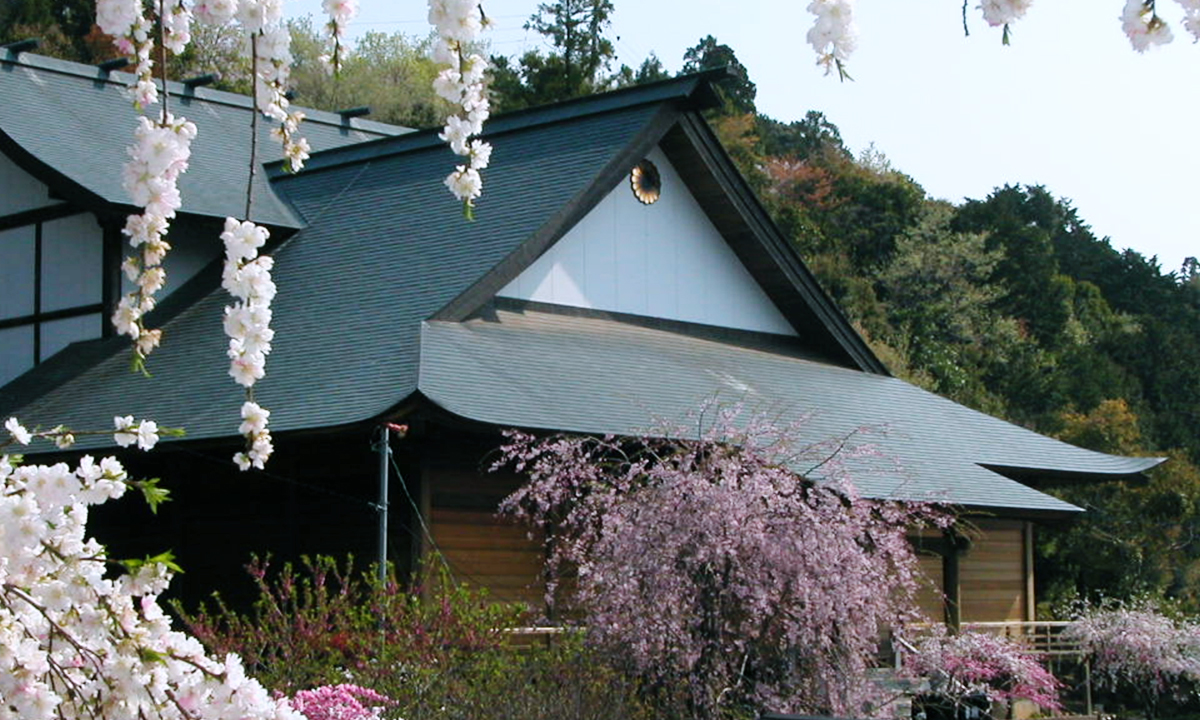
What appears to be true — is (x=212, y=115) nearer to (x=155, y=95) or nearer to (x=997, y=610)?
(x=997, y=610)

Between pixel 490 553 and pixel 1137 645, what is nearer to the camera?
pixel 490 553

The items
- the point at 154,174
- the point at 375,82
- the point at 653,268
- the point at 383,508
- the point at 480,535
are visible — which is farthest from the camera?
the point at 375,82

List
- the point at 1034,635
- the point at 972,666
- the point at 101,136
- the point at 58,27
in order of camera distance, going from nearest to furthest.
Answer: the point at 972,666 → the point at 1034,635 → the point at 101,136 → the point at 58,27

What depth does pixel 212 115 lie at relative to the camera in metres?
24.2

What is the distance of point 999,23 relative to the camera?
14.4ft

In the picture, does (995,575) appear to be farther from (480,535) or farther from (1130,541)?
(480,535)

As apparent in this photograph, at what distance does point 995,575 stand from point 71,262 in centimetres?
1200

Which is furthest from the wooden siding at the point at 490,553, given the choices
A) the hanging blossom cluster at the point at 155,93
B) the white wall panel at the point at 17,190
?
the hanging blossom cluster at the point at 155,93

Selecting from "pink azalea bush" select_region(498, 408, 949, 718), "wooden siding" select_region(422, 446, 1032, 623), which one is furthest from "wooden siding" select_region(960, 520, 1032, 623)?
"pink azalea bush" select_region(498, 408, 949, 718)

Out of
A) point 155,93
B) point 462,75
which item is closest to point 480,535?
point 155,93

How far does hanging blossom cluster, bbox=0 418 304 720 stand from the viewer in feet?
15.4

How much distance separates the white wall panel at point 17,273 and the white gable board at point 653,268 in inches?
245

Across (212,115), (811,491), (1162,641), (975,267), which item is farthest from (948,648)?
(975,267)

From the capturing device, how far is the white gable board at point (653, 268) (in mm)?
19906
